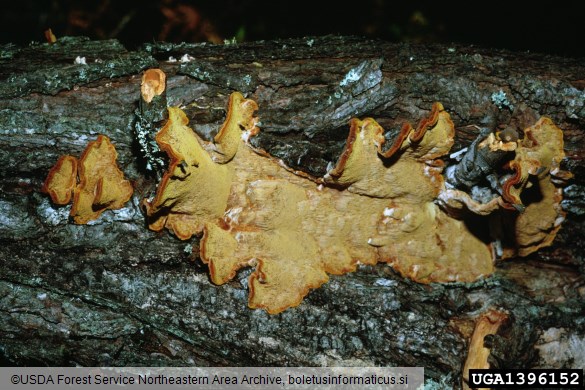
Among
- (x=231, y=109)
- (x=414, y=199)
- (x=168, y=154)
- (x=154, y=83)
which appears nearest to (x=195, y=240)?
(x=168, y=154)

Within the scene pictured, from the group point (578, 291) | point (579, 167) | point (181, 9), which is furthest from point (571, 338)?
point (181, 9)

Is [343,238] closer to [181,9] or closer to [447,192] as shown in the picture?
[447,192]

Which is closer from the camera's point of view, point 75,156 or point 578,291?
point 75,156

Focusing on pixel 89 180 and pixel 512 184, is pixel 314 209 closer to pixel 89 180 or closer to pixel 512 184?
pixel 512 184

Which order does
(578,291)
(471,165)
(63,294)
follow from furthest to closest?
1. (578,291)
2. (63,294)
3. (471,165)

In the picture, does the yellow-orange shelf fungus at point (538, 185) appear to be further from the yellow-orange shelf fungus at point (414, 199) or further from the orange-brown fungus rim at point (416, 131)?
the orange-brown fungus rim at point (416, 131)

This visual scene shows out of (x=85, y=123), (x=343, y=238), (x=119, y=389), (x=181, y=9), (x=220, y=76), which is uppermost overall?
(x=181, y=9)
